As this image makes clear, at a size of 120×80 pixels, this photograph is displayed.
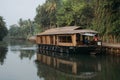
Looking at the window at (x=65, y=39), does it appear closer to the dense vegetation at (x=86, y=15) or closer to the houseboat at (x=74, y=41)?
the houseboat at (x=74, y=41)

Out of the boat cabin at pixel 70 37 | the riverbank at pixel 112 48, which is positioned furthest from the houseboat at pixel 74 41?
the riverbank at pixel 112 48

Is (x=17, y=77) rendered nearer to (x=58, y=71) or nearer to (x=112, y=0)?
(x=58, y=71)

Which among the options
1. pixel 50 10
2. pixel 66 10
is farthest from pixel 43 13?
pixel 66 10

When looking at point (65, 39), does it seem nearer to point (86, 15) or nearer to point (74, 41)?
point (74, 41)

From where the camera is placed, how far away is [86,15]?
48969 mm

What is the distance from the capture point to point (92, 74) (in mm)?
19922

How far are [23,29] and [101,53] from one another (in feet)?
334

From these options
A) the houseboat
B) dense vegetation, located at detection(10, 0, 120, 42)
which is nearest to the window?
the houseboat

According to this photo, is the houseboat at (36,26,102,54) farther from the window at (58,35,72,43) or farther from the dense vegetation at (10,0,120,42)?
the dense vegetation at (10,0,120,42)

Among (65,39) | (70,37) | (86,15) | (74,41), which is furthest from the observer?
(86,15)

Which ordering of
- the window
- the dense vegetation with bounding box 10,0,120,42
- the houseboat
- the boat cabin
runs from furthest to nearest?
the window → the dense vegetation with bounding box 10,0,120,42 → the boat cabin → the houseboat

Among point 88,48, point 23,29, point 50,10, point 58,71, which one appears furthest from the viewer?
point 23,29

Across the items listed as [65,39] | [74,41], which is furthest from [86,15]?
[74,41]

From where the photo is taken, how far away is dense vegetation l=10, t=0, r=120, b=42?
35.5 m
